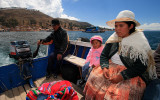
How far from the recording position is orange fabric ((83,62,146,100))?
45.0 inches

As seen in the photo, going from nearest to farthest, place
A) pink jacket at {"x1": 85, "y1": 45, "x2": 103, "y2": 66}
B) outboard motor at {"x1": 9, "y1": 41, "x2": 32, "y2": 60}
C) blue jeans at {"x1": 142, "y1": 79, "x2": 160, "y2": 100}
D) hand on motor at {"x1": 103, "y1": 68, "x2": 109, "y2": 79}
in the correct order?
blue jeans at {"x1": 142, "y1": 79, "x2": 160, "y2": 100}
hand on motor at {"x1": 103, "y1": 68, "x2": 109, "y2": 79}
pink jacket at {"x1": 85, "y1": 45, "x2": 103, "y2": 66}
outboard motor at {"x1": 9, "y1": 41, "x2": 32, "y2": 60}

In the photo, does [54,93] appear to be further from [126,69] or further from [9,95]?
[9,95]

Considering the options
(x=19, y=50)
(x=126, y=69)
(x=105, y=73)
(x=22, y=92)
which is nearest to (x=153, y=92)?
(x=126, y=69)

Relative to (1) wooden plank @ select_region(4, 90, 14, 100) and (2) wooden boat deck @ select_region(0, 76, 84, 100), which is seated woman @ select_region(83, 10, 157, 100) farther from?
(1) wooden plank @ select_region(4, 90, 14, 100)

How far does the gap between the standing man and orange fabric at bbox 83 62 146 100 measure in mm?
1526

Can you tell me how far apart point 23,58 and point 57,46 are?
3.27 feet

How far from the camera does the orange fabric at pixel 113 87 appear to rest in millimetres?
1143

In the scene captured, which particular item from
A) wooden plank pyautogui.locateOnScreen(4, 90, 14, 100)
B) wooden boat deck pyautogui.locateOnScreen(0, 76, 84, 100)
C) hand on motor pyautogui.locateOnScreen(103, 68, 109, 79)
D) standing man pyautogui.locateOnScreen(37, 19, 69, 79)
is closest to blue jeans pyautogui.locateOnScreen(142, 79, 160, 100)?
hand on motor pyautogui.locateOnScreen(103, 68, 109, 79)

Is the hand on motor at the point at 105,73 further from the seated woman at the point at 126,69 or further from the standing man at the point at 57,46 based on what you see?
the standing man at the point at 57,46

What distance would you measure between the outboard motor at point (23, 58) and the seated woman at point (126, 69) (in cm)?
177

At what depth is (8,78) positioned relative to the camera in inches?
86.8

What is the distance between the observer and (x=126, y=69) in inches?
50.2

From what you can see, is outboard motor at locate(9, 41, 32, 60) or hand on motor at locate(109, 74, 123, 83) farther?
outboard motor at locate(9, 41, 32, 60)

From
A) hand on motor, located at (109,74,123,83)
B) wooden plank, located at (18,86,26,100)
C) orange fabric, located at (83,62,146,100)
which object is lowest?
wooden plank, located at (18,86,26,100)
